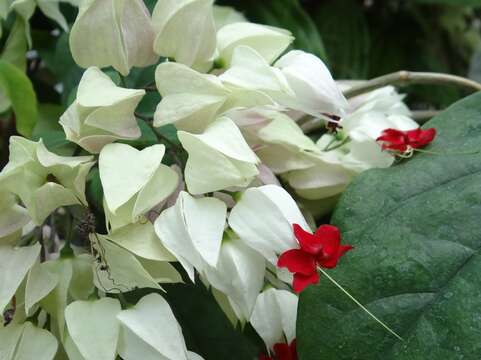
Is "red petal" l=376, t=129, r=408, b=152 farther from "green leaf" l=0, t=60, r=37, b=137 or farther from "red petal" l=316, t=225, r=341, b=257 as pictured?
"green leaf" l=0, t=60, r=37, b=137

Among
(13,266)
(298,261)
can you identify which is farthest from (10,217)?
(298,261)

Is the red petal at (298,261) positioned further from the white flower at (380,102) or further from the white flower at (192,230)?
the white flower at (380,102)

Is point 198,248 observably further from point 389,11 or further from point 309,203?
point 389,11

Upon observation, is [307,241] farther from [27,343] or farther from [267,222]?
[27,343]

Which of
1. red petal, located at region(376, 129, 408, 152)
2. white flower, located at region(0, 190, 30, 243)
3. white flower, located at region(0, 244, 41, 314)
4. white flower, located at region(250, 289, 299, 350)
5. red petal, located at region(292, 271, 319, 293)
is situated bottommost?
white flower, located at region(250, 289, 299, 350)

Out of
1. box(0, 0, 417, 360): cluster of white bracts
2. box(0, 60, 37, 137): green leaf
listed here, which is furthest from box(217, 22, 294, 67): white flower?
box(0, 60, 37, 137): green leaf

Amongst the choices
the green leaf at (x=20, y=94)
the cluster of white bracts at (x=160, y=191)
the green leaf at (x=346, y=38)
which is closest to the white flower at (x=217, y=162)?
the cluster of white bracts at (x=160, y=191)

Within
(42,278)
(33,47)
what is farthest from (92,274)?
(33,47)
